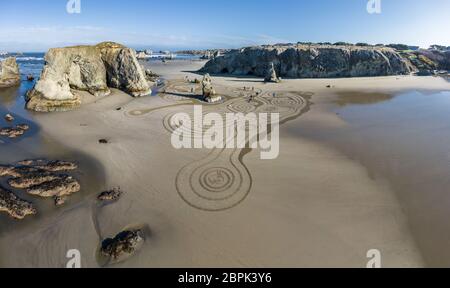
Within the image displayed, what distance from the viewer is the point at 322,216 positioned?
10555mm

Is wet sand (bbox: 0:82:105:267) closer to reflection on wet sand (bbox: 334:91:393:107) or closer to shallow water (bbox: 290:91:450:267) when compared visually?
shallow water (bbox: 290:91:450:267)

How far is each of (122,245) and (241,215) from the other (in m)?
5.12

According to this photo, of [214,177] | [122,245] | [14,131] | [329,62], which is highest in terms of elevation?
[329,62]

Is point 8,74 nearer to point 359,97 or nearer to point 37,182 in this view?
point 37,182

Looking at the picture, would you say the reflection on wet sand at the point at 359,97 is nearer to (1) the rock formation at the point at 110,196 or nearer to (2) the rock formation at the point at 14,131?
(1) the rock formation at the point at 110,196

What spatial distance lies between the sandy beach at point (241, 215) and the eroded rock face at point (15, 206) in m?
1.02

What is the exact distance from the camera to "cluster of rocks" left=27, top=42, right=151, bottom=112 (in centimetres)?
2641

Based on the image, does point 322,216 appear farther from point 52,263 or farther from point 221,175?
point 52,263

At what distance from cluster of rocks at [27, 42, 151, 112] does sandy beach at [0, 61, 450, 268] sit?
10881 mm

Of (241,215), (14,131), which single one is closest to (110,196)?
(241,215)

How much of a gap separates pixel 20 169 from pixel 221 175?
11837 millimetres

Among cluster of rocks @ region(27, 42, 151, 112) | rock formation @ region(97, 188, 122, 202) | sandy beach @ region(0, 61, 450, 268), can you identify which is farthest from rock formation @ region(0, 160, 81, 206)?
cluster of rocks @ region(27, 42, 151, 112)

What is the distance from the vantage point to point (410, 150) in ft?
54.8

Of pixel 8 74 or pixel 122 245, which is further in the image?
pixel 8 74
